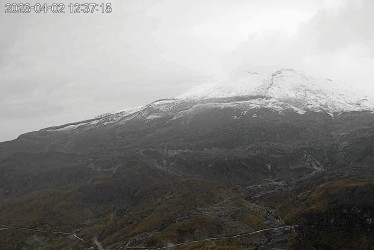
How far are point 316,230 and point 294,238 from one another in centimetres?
1232

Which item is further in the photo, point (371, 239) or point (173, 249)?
Result: point (173, 249)

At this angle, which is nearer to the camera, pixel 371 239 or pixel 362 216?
pixel 371 239

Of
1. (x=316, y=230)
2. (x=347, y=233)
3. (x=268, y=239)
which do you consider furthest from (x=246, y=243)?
(x=347, y=233)

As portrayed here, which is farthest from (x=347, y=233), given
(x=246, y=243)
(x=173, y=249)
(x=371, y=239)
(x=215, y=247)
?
(x=173, y=249)

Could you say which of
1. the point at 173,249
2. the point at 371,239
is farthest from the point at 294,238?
the point at 173,249

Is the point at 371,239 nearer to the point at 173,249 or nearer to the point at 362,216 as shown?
the point at 362,216

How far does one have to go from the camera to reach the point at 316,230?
196750mm

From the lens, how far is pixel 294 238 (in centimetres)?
19262

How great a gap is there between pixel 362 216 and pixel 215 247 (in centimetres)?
7149

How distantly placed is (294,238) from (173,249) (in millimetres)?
56001

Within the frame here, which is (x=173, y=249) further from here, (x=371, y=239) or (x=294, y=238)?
(x=371, y=239)

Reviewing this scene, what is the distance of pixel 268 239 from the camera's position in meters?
199

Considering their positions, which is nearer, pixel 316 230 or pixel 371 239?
pixel 371 239

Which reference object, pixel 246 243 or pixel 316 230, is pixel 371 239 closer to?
pixel 316 230
